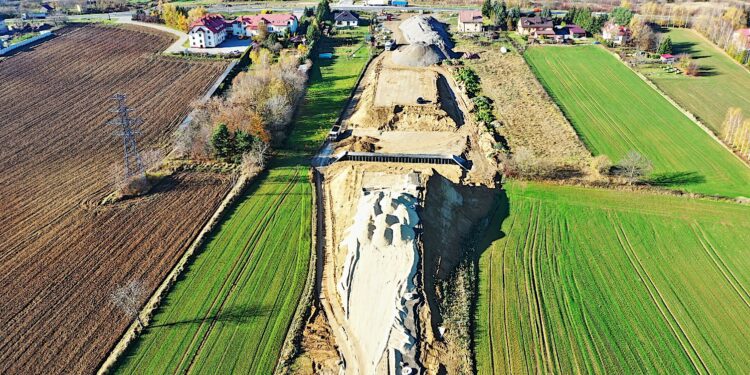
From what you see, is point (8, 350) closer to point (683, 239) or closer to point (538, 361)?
point (538, 361)

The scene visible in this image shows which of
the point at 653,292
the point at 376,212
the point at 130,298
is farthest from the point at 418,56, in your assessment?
the point at 130,298

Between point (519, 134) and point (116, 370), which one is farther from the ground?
point (519, 134)

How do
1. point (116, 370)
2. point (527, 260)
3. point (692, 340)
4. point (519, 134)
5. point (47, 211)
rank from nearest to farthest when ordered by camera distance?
point (116, 370) < point (692, 340) < point (527, 260) < point (47, 211) < point (519, 134)

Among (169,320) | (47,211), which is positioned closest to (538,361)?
(169,320)

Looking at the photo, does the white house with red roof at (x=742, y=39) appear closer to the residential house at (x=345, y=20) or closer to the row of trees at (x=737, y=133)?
the row of trees at (x=737, y=133)

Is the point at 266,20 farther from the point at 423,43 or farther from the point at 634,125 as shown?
the point at 634,125

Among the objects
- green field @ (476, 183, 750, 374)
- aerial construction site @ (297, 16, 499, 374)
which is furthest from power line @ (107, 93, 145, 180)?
green field @ (476, 183, 750, 374)
